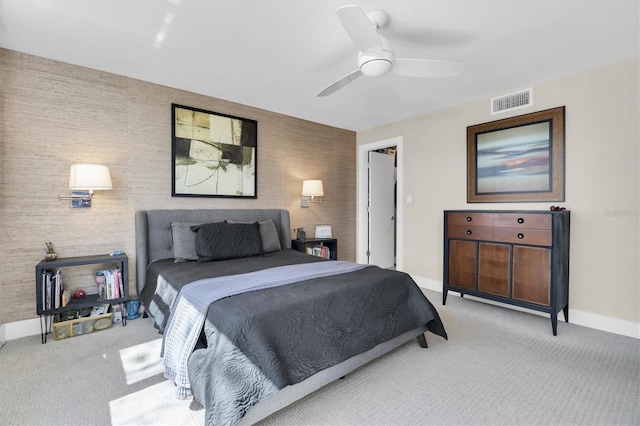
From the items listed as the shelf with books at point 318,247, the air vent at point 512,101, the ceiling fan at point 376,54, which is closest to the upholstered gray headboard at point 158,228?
the shelf with books at point 318,247

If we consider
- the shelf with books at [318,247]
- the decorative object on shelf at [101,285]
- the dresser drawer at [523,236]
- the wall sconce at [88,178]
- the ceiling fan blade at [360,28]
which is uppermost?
the ceiling fan blade at [360,28]

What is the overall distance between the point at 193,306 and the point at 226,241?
1353 mm

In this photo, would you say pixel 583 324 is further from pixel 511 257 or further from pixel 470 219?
pixel 470 219

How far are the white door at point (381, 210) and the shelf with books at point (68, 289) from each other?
12.6 feet

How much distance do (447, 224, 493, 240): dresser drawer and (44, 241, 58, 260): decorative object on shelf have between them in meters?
4.06

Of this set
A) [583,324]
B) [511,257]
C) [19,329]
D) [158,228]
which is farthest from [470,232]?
[19,329]

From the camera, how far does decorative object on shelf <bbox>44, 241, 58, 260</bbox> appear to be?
8.84ft

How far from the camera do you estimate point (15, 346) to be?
99.3 inches

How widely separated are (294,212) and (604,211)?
3.56 m

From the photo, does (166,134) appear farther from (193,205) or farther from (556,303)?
(556,303)

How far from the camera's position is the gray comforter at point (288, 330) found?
148 cm

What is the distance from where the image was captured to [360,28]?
1855mm

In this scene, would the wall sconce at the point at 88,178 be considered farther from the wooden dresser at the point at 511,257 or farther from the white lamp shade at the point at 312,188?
the wooden dresser at the point at 511,257

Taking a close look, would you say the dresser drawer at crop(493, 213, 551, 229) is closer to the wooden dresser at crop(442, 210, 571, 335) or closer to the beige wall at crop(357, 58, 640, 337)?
the wooden dresser at crop(442, 210, 571, 335)
